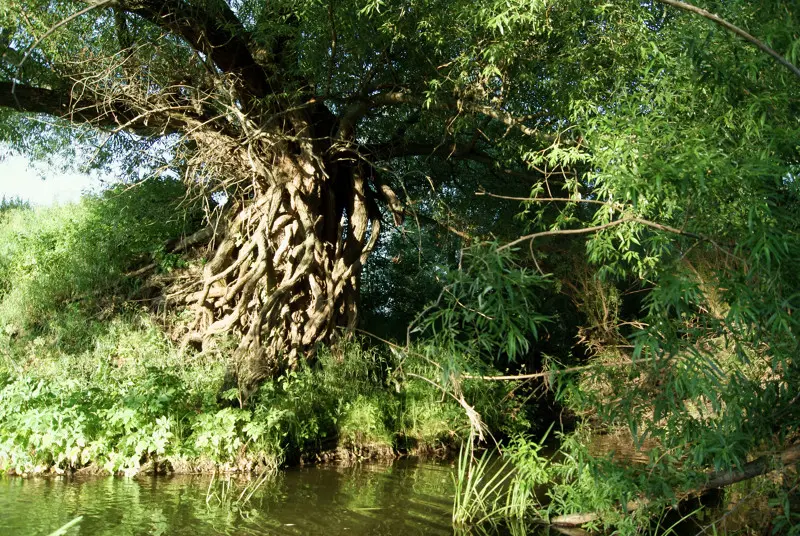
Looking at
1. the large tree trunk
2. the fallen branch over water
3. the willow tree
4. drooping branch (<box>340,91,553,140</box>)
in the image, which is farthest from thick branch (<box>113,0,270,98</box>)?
the fallen branch over water

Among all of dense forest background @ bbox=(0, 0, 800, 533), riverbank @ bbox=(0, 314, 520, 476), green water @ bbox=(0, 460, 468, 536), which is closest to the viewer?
dense forest background @ bbox=(0, 0, 800, 533)

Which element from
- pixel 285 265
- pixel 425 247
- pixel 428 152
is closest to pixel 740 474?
pixel 285 265

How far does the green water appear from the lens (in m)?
6.08

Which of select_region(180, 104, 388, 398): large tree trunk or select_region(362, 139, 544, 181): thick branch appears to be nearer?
select_region(180, 104, 388, 398): large tree trunk

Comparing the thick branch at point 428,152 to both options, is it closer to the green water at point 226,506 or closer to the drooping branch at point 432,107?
the drooping branch at point 432,107

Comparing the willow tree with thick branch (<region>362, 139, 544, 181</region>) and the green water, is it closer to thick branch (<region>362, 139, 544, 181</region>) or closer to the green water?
thick branch (<region>362, 139, 544, 181</region>)

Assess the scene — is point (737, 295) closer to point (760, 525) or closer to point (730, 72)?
point (730, 72)

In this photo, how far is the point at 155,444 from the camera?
7.75 m

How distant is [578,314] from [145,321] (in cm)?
759

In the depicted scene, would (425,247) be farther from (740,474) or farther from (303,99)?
(740,474)

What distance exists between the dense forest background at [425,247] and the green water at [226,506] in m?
0.40

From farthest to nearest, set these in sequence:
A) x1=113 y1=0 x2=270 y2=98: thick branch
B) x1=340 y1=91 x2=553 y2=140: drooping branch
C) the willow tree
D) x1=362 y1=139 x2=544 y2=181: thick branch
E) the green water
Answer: x1=362 y1=139 x2=544 y2=181: thick branch
x1=113 y1=0 x2=270 y2=98: thick branch
x1=340 y1=91 x2=553 y2=140: drooping branch
the willow tree
the green water

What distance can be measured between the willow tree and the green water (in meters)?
2.15

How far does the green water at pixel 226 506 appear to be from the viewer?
20.0 ft
